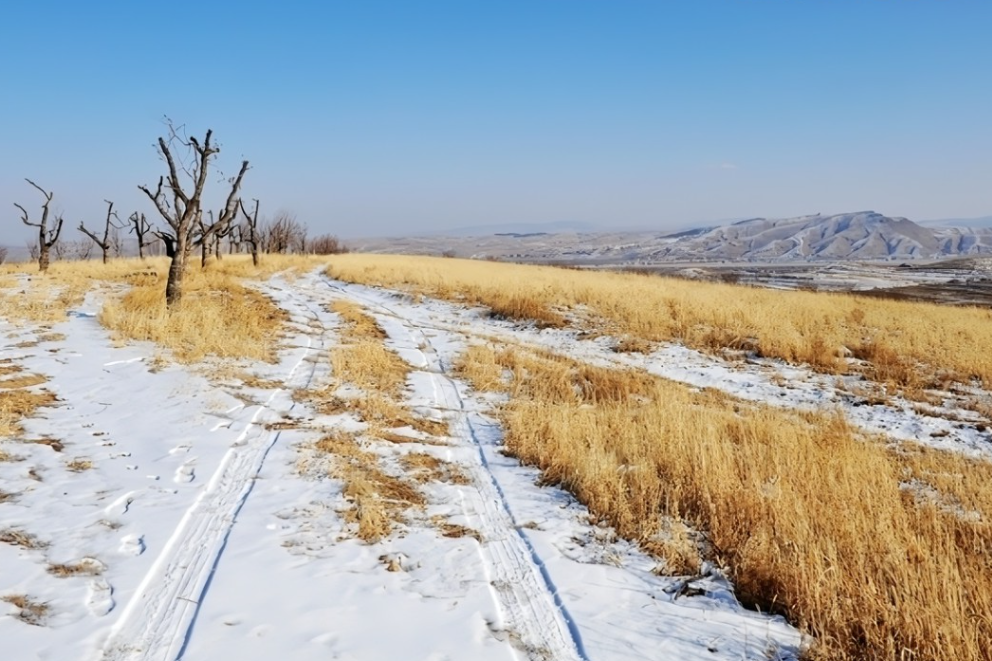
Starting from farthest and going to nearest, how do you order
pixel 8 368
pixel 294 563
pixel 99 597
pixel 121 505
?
1. pixel 8 368
2. pixel 121 505
3. pixel 294 563
4. pixel 99 597

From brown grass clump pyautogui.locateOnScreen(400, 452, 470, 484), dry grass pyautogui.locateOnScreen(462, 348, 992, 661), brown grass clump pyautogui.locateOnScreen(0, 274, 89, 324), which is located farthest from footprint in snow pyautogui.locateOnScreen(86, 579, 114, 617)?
brown grass clump pyautogui.locateOnScreen(0, 274, 89, 324)

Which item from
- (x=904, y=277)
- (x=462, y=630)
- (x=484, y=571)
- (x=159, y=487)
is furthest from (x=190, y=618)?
(x=904, y=277)

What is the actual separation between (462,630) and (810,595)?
218 centimetres

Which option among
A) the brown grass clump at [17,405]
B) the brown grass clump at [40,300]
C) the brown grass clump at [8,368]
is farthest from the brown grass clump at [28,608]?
the brown grass clump at [40,300]

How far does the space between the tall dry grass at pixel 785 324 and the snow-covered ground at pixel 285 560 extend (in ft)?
32.5

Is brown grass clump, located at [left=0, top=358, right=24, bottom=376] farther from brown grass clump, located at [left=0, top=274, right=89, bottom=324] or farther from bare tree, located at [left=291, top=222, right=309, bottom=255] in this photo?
bare tree, located at [left=291, top=222, right=309, bottom=255]

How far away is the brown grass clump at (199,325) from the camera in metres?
11.3

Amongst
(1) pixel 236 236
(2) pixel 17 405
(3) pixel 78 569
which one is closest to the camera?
(3) pixel 78 569

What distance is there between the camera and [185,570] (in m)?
4.19

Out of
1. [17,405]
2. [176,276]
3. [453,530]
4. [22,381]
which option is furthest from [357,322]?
[453,530]

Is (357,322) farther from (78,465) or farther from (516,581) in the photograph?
(516,581)

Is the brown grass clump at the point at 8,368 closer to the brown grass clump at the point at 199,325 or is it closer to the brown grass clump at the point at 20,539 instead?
the brown grass clump at the point at 199,325

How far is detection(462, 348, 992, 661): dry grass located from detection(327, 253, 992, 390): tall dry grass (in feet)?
20.1

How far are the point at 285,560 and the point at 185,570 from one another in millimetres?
648
